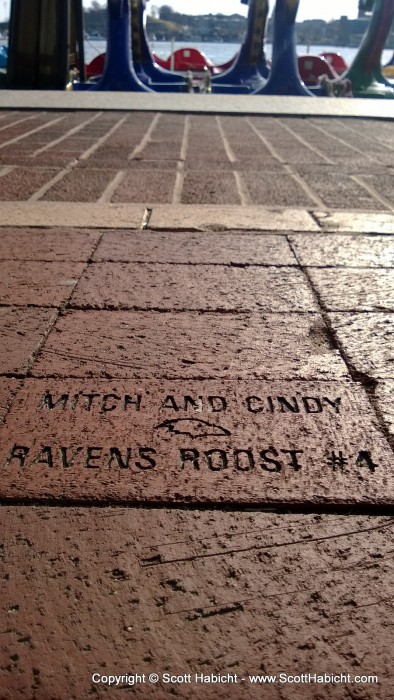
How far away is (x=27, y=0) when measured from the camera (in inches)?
384

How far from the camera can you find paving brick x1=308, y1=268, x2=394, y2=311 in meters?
2.12

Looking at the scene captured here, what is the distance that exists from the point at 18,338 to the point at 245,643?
1.13 metres

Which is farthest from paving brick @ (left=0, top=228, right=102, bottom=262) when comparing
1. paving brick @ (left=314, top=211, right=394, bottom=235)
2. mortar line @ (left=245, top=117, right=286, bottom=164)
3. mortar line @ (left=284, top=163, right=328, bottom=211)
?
mortar line @ (left=245, top=117, right=286, bottom=164)

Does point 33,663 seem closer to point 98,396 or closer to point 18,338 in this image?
point 98,396

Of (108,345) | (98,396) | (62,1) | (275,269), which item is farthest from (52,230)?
(62,1)

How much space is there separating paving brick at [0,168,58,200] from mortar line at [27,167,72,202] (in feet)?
0.07

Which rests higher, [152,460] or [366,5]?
[366,5]

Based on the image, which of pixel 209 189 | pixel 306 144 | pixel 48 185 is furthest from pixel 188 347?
pixel 306 144

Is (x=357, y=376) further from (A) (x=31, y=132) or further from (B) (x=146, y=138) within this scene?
(A) (x=31, y=132)

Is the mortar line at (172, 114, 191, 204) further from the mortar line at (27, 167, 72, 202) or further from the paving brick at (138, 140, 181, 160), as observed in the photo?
the mortar line at (27, 167, 72, 202)

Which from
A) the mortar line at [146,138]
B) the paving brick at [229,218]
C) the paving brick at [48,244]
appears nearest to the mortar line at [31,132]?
the mortar line at [146,138]

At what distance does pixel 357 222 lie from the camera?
9.89 feet

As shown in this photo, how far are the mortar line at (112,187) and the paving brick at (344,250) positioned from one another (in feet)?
3.34

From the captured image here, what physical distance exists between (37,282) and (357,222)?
1.44 meters
